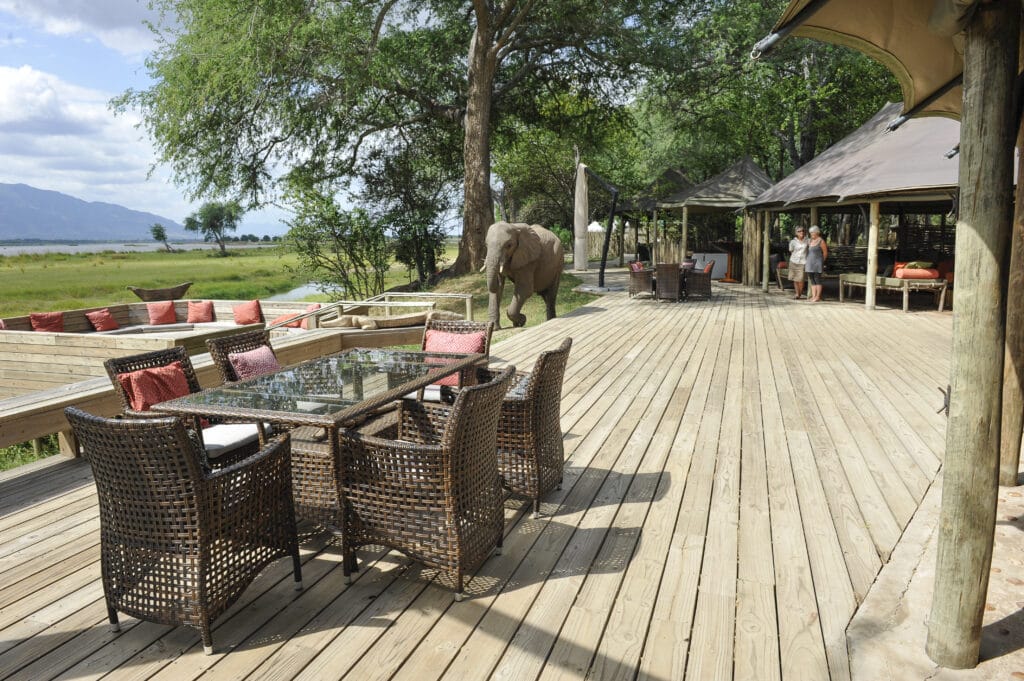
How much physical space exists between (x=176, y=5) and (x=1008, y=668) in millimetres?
19671

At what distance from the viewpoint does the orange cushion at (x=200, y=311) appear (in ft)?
43.4

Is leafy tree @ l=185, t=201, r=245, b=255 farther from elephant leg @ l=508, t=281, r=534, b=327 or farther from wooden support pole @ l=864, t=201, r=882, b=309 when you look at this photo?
wooden support pole @ l=864, t=201, r=882, b=309

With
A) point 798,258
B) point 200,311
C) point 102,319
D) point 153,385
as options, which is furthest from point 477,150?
point 153,385

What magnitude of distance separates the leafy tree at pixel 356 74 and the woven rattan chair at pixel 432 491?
12685 mm

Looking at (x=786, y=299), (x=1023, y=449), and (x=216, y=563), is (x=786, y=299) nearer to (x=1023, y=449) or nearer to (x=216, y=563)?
(x=1023, y=449)

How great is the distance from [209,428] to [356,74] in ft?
42.6

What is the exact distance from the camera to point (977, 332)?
79.8 inches

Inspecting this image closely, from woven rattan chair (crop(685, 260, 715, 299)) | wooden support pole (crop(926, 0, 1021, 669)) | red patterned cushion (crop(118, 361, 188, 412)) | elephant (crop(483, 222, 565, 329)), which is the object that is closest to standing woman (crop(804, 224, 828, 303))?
woven rattan chair (crop(685, 260, 715, 299))

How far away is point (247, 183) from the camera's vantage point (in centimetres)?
1834

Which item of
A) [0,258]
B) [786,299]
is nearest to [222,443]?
[786,299]

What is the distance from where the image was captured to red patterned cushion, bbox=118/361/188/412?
3.74m

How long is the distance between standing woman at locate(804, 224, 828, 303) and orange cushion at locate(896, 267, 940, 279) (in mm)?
1629

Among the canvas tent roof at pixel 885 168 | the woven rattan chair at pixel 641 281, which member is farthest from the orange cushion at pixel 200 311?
the canvas tent roof at pixel 885 168

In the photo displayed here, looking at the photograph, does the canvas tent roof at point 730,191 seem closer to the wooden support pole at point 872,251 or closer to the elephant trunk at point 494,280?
the wooden support pole at point 872,251
